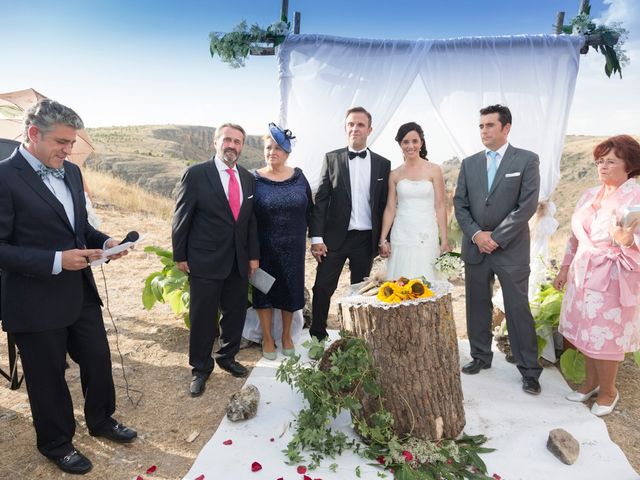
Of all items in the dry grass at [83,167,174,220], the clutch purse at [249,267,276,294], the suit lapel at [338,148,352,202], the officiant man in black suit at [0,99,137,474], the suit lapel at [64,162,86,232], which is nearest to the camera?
the officiant man in black suit at [0,99,137,474]

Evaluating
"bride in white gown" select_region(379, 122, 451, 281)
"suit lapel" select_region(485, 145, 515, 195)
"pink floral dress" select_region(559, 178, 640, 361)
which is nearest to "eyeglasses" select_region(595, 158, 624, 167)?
"pink floral dress" select_region(559, 178, 640, 361)

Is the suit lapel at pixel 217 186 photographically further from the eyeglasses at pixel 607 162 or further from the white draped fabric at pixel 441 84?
the eyeglasses at pixel 607 162

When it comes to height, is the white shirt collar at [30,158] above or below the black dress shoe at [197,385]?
A: above

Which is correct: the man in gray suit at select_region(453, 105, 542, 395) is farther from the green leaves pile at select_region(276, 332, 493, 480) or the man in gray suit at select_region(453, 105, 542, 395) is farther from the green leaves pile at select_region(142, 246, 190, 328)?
the green leaves pile at select_region(142, 246, 190, 328)

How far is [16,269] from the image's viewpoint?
2.27m

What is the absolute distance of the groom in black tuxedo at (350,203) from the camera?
13.2 feet

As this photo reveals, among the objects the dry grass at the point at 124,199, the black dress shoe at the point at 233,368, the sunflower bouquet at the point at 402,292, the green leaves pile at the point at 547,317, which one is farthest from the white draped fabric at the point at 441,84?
the dry grass at the point at 124,199

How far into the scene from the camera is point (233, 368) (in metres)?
3.85

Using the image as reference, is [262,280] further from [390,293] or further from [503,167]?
[503,167]

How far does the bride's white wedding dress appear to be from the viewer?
3986 millimetres

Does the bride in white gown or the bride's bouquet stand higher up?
the bride in white gown

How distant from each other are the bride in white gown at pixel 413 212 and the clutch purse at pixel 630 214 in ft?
4.70

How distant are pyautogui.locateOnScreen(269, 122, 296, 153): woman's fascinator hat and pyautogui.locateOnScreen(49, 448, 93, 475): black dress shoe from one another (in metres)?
2.51

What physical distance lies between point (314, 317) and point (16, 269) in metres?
2.58
